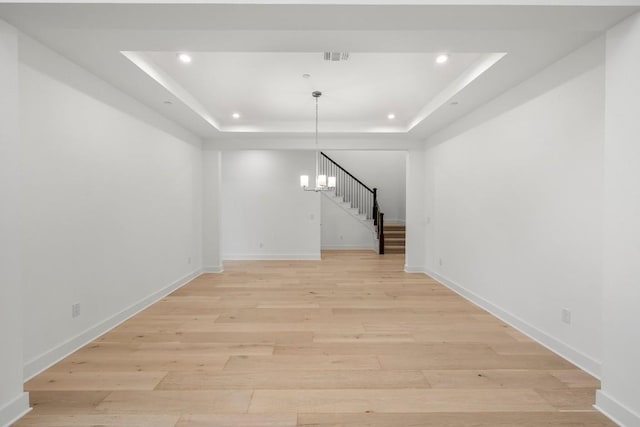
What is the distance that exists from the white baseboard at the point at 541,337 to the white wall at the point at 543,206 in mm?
10

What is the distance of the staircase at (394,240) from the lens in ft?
29.3

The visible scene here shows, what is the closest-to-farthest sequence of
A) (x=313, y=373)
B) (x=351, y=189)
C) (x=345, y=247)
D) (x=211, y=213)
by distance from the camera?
1. (x=313, y=373)
2. (x=211, y=213)
3. (x=345, y=247)
4. (x=351, y=189)

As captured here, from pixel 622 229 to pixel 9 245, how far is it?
398cm

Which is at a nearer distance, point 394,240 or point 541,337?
point 541,337

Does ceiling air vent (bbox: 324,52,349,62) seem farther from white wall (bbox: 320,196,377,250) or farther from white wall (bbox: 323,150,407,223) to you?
white wall (bbox: 323,150,407,223)

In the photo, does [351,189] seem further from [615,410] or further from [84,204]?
[615,410]

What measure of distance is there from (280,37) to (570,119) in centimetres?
268

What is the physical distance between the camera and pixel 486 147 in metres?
4.01

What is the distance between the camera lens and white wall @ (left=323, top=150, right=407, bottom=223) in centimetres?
1105

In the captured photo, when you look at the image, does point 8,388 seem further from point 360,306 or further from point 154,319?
point 360,306

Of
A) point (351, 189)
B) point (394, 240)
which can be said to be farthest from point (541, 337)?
point (351, 189)

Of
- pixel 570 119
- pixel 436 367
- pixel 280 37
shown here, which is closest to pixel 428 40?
pixel 280 37

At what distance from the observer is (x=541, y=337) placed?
9.92 feet

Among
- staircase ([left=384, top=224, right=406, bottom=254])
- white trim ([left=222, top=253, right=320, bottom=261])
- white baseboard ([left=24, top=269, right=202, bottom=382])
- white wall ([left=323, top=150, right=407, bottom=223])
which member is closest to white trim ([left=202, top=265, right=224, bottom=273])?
white trim ([left=222, top=253, right=320, bottom=261])
